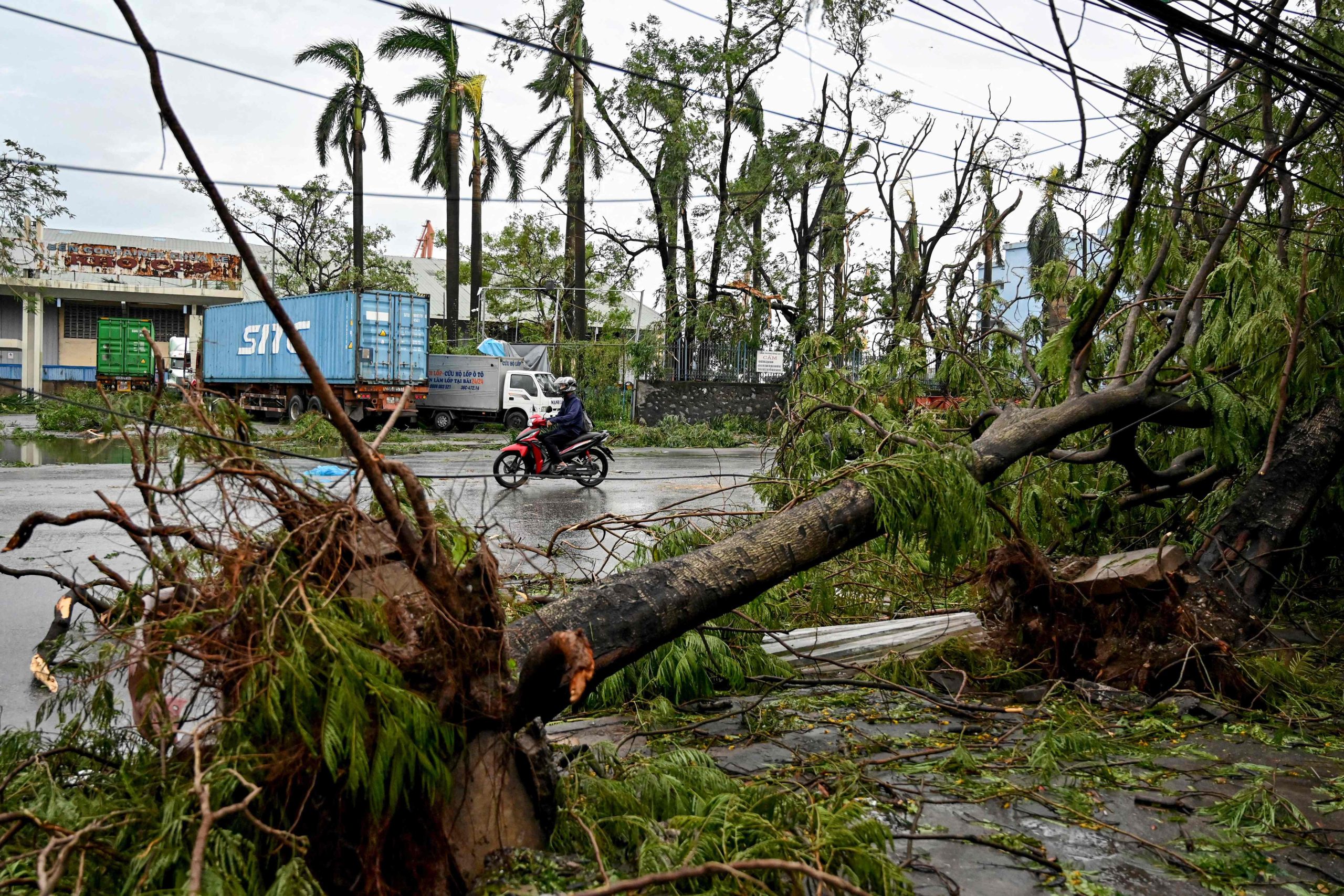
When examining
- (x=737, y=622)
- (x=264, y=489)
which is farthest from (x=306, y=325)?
(x=264, y=489)

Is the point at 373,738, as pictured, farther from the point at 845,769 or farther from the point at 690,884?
the point at 845,769

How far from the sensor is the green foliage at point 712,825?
2770 millimetres

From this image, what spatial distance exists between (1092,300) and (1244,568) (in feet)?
6.84

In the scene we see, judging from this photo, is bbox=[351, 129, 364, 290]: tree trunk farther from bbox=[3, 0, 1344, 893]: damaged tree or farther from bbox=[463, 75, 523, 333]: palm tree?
bbox=[3, 0, 1344, 893]: damaged tree

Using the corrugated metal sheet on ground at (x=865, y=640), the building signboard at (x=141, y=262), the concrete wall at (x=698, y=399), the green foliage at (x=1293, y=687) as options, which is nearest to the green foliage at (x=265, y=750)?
the corrugated metal sheet on ground at (x=865, y=640)

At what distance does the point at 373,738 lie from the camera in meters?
2.54

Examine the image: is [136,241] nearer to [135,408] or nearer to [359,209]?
[359,209]

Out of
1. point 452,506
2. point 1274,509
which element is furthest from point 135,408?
point 1274,509

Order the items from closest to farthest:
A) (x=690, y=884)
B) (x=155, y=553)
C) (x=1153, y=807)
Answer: (x=690, y=884)
(x=155, y=553)
(x=1153, y=807)

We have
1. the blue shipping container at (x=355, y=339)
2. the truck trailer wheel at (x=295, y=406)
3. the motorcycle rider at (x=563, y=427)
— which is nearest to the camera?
the motorcycle rider at (x=563, y=427)

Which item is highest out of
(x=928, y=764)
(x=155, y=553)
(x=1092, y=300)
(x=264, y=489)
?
(x=1092, y=300)

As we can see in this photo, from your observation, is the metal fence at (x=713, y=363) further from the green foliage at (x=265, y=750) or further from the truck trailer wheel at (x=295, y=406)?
the green foliage at (x=265, y=750)

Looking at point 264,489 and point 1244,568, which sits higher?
point 264,489

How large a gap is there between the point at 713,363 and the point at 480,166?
42.4 ft
